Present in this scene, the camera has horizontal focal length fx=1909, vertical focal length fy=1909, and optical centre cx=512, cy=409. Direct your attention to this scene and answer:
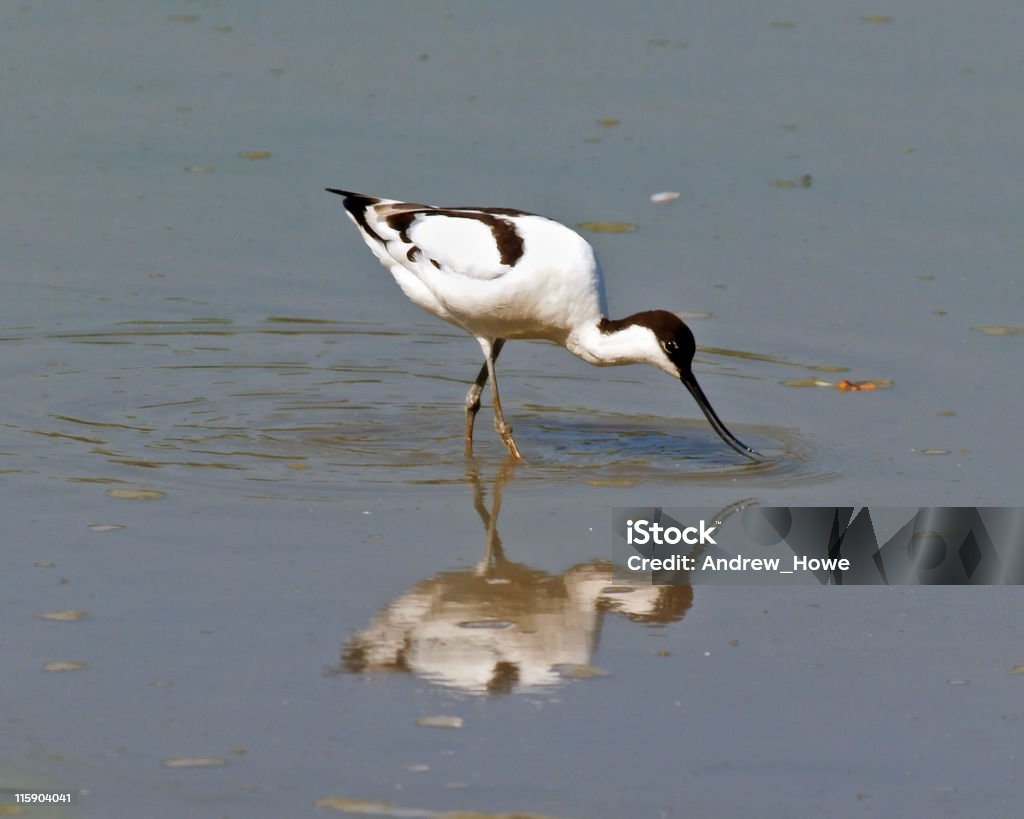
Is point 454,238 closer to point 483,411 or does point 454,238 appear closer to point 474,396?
point 474,396

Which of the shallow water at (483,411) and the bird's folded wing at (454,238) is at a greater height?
the bird's folded wing at (454,238)

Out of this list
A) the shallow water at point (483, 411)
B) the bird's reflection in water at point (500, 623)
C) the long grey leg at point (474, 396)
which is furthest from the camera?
the long grey leg at point (474, 396)

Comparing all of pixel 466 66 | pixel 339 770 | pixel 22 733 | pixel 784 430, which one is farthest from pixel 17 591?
pixel 466 66

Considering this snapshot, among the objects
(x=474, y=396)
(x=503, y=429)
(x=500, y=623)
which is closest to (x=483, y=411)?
(x=474, y=396)

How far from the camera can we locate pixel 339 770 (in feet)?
14.9

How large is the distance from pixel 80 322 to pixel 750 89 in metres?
5.37

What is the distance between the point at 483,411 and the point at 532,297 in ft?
3.20

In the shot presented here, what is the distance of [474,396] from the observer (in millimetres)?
7676

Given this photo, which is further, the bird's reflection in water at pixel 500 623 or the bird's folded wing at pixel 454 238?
the bird's folded wing at pixel 454 238

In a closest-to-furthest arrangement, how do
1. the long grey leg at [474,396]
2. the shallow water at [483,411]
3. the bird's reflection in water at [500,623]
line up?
the shallow water at [483,411] < the bird's reflection in water at [500,623] < the long grey leg at [474,396]

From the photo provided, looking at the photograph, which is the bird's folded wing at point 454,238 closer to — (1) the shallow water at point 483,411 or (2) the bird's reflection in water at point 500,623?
(1) the shallow water at point 483,411

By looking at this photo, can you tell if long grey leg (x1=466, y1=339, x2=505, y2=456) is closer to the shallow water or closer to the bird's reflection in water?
the shallow water

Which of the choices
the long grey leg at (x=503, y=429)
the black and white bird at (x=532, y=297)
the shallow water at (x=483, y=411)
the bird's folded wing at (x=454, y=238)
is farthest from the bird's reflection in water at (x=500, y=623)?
the bird's folded wing at (x=454, y=238)

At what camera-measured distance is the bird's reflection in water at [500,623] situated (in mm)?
5148
